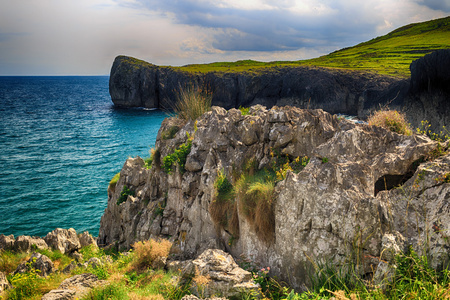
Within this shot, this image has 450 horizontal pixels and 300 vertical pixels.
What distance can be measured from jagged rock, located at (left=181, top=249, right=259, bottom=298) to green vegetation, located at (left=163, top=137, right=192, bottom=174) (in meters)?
5.59

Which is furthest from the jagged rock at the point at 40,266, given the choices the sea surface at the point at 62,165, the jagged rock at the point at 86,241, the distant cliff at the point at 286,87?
the distant cliff at the point at 286,87

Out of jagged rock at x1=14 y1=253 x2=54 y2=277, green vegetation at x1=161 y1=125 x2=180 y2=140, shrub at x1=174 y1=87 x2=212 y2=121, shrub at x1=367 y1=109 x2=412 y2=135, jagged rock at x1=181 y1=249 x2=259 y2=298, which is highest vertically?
shrub at x1=174 y1=87 x2=212 y2=121

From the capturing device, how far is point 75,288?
7.05m

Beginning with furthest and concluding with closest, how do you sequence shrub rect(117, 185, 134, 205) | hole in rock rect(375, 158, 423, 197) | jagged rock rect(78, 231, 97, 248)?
jagged rock rect(78, 231, 97, 248) → shrub rect(117, 185, 134, 205) → hole in rock rect(375, 158, 423, 197)

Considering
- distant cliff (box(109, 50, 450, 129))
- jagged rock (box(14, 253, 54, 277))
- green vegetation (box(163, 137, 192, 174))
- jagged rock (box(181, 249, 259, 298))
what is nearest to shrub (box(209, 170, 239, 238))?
jagged rock (box(181, 249, 259, 298))

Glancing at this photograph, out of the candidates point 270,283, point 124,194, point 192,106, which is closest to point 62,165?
point 124,194

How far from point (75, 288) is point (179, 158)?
6.05m

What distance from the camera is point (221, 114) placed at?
475 inches

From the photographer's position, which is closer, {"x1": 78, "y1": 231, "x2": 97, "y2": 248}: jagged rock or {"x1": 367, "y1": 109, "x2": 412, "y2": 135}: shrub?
{"x1": 367, "y1": 109, "x2": 412, "y2": 135}: shrub

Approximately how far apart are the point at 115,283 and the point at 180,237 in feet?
12.3

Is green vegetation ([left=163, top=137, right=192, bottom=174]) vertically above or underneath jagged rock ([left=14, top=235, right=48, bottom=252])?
above

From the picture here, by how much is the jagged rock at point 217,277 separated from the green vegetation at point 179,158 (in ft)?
18.3

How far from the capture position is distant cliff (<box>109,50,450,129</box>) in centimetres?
4408

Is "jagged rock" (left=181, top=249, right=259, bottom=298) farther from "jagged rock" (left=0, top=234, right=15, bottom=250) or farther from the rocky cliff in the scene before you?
"jagged rock" (left=0, top=234, right=15, bottom=250)
